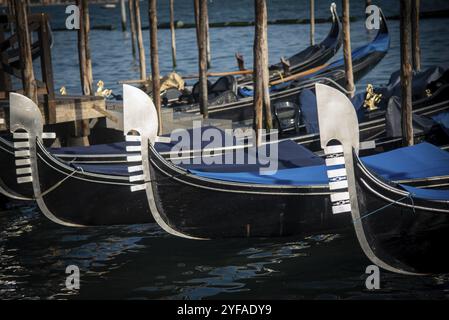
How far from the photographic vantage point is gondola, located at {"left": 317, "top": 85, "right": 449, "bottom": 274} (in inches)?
291

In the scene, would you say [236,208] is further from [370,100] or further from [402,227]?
[370,100]

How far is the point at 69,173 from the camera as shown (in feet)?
31.5

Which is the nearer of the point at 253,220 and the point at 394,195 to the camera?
the point at 394,195

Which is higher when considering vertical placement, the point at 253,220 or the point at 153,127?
the point at 153,127

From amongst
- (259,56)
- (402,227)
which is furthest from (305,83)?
(402,227)

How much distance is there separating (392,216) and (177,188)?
218 centimetres

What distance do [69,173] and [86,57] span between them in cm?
531

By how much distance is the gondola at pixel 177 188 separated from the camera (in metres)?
8.62

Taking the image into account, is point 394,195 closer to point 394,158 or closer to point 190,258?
point 394,158

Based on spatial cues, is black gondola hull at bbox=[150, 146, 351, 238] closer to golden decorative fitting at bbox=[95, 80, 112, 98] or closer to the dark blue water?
the dark blue water

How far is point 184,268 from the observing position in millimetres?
8922

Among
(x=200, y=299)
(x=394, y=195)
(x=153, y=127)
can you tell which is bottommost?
(x=200, y=299)

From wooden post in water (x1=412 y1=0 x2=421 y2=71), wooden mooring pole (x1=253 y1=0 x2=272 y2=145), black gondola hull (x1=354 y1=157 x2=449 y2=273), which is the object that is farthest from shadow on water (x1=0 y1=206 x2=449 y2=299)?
wooden post in water (x1=412 y1=0 x2=421 y2=71)

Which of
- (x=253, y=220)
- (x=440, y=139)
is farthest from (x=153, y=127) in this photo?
(x=440, y=139)
